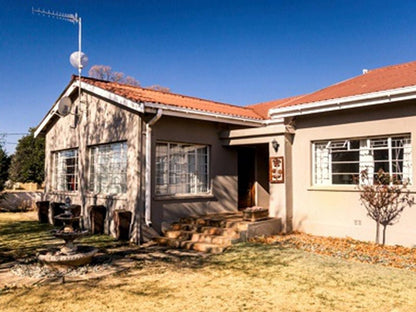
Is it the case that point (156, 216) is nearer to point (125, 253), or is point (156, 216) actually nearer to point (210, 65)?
point (125, 253)

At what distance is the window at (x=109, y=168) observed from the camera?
451 inches

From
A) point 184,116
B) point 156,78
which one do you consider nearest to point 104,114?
point 184,116

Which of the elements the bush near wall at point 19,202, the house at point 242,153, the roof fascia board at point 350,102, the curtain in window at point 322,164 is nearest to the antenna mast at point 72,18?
the house at point 242,153

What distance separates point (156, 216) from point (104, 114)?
4.29 meters

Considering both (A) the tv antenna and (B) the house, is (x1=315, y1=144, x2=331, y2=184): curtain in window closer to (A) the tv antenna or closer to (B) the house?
(B) the house

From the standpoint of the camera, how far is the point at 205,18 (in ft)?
57.7

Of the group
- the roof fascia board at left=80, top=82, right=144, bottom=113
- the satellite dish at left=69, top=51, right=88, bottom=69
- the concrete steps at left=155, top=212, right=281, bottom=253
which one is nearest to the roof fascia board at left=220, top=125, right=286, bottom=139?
the concrete steps at left=155, top=212, right=281, bottom=253

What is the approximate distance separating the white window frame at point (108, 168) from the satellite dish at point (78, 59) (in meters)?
3.04

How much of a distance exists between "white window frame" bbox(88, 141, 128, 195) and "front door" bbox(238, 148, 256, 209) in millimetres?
4603

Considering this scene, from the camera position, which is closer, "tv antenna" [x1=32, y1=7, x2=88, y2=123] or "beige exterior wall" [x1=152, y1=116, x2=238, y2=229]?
"beige exterior wall" [x1=152, y1=116, x2=238, y2=229]

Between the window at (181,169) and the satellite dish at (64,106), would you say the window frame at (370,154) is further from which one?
the satellite dish at (64,106)

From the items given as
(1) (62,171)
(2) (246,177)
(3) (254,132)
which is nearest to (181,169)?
(3) (254,132)

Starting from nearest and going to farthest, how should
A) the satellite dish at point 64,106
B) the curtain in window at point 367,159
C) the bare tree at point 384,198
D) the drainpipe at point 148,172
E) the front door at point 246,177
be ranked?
the bare tree at point 384,198 → the curtain in window at point 367,159 → the drainpipe at point 148,172 → the satellite dish at point 64,106 → the front door at point 246,177

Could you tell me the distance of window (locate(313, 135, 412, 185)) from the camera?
914cm
